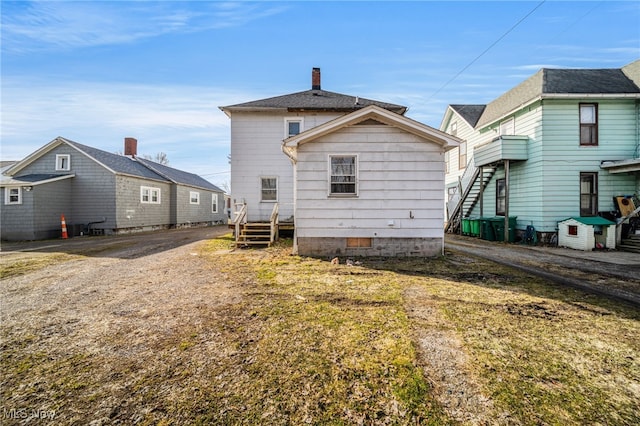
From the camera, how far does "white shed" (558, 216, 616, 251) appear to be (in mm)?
11086

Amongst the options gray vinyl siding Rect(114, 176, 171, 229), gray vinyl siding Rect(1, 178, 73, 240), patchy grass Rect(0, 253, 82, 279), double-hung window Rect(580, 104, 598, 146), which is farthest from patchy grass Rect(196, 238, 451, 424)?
gray vinyl siding Rect(1, 178, 73, 240)

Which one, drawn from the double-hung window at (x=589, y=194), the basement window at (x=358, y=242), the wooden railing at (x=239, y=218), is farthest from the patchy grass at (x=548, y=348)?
the double-hung window at (x=589, y=194)

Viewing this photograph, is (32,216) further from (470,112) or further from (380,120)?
(470,112)

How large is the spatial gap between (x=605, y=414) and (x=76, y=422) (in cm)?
424

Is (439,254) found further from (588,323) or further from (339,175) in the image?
(588,323)

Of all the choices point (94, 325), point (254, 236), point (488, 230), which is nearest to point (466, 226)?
point (488, 230)

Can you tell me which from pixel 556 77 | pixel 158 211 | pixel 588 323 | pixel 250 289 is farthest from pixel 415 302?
pixel 158 211

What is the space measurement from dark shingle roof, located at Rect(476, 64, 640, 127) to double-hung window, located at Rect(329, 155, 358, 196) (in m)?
9.79

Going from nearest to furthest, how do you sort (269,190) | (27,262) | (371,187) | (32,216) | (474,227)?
1. (27,262)
2. (371,187)
3. (269,190)
4. (32,216)
5. (474,227)

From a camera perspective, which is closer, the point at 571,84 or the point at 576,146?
the point at 576,146

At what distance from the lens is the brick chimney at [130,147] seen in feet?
81.5

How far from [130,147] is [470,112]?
27.9m

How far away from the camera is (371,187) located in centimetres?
895

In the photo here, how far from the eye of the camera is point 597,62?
14.9 meters
